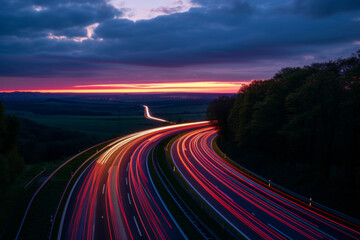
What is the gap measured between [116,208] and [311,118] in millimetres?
24177

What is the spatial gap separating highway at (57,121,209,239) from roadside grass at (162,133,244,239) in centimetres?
292

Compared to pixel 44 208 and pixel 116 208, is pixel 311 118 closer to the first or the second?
pixel 116 208

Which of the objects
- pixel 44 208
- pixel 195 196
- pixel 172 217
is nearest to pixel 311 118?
pixel 195 196

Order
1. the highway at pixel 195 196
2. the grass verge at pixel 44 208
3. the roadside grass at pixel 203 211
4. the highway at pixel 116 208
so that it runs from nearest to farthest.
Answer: the highway at pixel 116 208, the highway at pixel 195 196, the grass verge at pixel 44 208, the roadside grass at pixel 203 211

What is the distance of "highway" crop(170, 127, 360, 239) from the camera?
63.5 feet

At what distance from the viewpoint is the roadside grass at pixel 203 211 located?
19.5m

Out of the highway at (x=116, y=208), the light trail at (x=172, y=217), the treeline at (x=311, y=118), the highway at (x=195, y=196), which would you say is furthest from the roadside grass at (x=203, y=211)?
the treeline at (x=311, y=118)

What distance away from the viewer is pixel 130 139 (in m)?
68.6

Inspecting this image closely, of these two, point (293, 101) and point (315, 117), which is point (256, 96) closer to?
point (293, 101)

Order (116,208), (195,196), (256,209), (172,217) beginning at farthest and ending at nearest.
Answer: (195,196) → (256,209) → (116,208) → (172,217)

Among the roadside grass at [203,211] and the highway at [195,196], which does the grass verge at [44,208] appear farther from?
the roadside grass at [203,211]

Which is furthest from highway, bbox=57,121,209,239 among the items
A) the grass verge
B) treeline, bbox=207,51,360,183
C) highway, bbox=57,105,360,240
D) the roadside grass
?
treeline, bbox=207,51,360,183

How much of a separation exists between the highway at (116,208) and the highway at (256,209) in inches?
228

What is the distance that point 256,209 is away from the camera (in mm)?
23938
